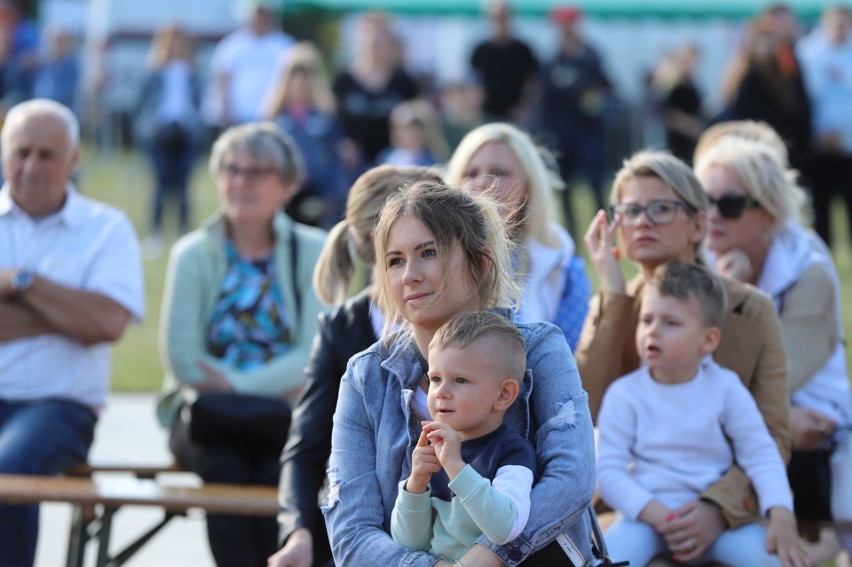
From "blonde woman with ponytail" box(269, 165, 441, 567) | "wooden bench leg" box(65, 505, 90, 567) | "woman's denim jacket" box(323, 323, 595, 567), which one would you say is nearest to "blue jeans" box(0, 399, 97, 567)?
"wooden bench leg" box(65, 505, 90, 567)

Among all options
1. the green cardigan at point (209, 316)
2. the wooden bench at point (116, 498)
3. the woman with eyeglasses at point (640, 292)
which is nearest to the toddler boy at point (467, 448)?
the woman with eyeglasses at point (640, 292)

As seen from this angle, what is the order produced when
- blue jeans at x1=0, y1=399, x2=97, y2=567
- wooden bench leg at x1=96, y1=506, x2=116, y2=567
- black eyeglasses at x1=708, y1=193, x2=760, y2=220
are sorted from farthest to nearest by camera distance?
blue jeans at x1=0, y1=399, x2=97, y2=567
black eyeglasses at x1=708, y1=193, x2=760, y2=220
wooden bench leg at x1=96, y1=506, x2=116, y2=567

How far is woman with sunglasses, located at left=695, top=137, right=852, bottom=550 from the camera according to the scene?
4371 mm

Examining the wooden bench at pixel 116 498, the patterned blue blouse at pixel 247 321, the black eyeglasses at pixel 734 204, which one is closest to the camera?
the wooden bench at pixel 116 498

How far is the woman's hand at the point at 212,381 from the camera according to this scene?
16.2ft

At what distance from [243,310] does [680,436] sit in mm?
1956

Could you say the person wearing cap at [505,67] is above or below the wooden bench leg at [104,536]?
above

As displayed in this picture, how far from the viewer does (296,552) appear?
12.1 ft

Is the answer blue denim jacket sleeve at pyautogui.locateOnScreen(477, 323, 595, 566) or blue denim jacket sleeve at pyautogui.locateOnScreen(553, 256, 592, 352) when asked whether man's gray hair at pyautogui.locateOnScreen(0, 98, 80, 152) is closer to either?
blue denim jacket sleeve at pyautogui.locateOnScreen(553, 256, 592, 352)

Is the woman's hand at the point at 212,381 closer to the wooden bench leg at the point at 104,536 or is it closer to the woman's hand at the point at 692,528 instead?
the wooden bench leg at the point at 104,536

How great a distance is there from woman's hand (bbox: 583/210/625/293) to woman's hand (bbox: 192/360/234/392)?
5.12 ft

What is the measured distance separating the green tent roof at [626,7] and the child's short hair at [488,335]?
1507 cm

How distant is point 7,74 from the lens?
607 inches

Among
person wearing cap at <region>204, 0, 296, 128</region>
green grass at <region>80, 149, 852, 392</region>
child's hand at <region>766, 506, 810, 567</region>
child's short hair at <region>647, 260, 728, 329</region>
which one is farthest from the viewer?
person wearing cap at <region>204, 0, 296, 128</region>
